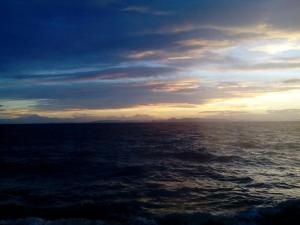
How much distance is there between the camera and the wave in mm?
15883

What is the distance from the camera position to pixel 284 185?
24188mm

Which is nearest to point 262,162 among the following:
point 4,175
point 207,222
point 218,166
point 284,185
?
point 218,166

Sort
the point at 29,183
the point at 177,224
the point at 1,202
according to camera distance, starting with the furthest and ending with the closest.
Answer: the point at 29,183 < the point at 1,202 < the point at 177,224

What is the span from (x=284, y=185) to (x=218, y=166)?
33.8 ft

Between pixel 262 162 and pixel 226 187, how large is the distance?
14.9 metres

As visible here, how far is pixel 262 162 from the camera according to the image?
3688 cm

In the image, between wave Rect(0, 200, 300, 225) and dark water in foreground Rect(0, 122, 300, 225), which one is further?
dark water in foreground Rect(0, 122, 300, 225)

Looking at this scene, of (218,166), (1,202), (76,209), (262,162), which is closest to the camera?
(76,209)

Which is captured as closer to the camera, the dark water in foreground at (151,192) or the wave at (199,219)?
the wave at (199,219)

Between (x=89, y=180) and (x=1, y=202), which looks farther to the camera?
(x=89, y=180)

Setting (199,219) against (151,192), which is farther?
(151,192)

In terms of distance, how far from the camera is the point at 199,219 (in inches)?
642

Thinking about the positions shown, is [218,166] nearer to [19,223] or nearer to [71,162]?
[71,162]

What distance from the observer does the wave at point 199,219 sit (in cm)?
1588
